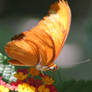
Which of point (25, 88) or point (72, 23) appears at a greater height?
point (72, 23)

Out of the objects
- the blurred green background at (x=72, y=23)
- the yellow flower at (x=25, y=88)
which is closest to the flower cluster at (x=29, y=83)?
the yellow flower at (x=25, y=88)

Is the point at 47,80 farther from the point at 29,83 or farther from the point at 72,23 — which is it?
the point at 72,23

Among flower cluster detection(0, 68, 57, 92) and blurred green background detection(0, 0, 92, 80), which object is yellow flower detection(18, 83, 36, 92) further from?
blurred green background detection(0, 0, 92, 80)

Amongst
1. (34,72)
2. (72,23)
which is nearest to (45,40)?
(34,72)

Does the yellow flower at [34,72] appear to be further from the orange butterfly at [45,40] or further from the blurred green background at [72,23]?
the blurred green background at [72,23]

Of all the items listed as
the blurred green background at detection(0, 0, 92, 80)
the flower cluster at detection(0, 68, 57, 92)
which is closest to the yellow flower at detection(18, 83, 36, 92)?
the flower cluster at detection(0, 68, 57, 92)

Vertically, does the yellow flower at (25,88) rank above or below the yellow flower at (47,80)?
below
